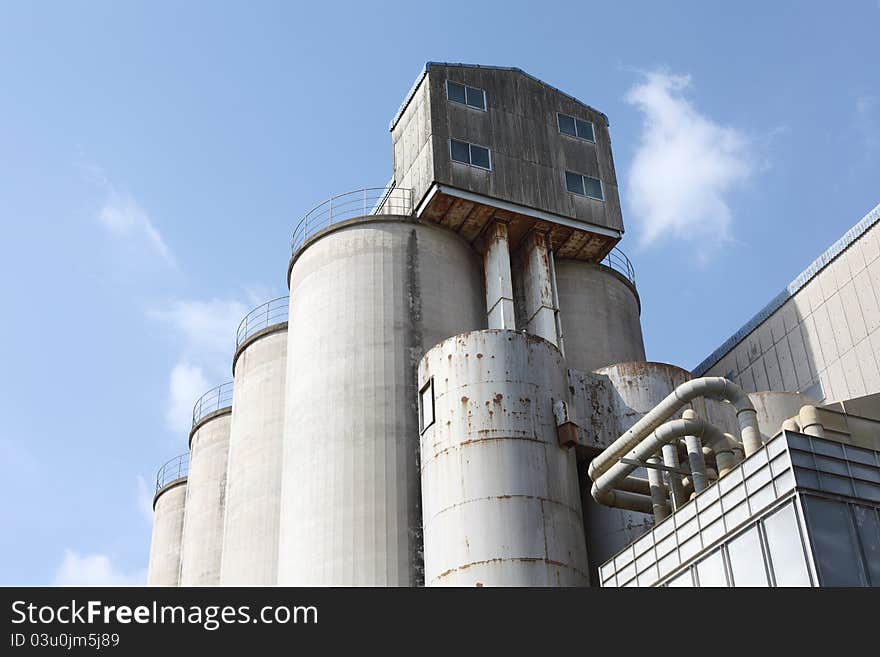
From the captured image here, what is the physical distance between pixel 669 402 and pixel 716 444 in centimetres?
179

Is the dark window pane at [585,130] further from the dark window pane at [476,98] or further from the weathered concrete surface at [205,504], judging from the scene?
the weathered concrete surface at [205,504]

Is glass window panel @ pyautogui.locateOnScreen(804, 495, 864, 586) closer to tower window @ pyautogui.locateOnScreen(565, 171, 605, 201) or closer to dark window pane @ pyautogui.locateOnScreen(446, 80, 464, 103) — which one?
tower window @ pyautogui.locateOnScreen(565, 171, 605, 201)

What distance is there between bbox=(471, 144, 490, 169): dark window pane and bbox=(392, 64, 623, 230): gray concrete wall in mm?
282

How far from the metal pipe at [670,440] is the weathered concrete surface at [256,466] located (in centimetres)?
1418

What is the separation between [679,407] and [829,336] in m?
16.7

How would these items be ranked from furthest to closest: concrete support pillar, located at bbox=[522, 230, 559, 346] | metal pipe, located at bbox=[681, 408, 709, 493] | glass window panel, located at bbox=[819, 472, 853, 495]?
concrete support pillar, located at bbox=[522, 230, 559, 346] → metal pipe, located at bbox=[681, 408, 709, 493] → glass window panel, located at bbox=[819, 472, 853, 495]

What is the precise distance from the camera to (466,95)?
4572 centimetres

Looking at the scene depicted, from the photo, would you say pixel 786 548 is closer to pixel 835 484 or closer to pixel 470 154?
pixel 835 484

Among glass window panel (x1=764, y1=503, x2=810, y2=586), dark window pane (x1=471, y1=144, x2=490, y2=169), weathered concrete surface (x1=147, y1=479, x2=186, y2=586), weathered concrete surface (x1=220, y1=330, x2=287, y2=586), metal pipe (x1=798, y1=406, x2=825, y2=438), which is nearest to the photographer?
glass window panel (x1=764, y1=503, x2=810, y2=586)

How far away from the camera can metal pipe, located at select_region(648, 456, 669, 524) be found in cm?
3253

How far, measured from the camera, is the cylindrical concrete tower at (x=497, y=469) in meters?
32.6

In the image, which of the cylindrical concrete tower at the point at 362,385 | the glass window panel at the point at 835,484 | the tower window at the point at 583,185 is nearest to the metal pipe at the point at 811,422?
the glass window panel at the point at 835,484


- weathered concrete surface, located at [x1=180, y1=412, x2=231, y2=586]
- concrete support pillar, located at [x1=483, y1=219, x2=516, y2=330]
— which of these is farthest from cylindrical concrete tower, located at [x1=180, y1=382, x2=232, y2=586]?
concrete support pillar, located at [x1=483, y1=219, x2=516, y2=330]
